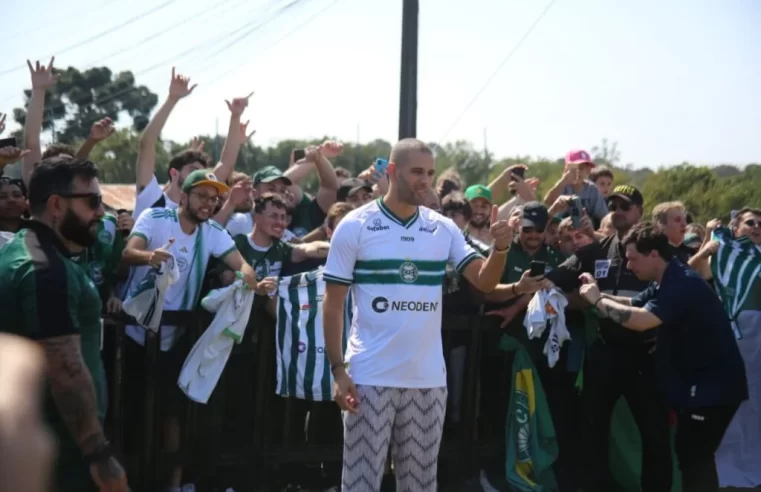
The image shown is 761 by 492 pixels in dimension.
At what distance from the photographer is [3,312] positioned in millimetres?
4117

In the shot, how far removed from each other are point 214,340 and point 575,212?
3.12 m

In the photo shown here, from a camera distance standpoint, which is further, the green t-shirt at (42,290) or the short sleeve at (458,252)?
the short sleeve at (458,252)

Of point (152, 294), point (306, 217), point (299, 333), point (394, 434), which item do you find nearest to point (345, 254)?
point (394, 434)

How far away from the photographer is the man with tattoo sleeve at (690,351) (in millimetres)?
6582

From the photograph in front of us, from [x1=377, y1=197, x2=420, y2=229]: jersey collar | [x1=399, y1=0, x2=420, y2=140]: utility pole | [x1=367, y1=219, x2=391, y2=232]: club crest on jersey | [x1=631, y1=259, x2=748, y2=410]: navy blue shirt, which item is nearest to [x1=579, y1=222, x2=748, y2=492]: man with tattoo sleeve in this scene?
[x1=631, y1=259, x2=748, y2=410]: navy blue shirt

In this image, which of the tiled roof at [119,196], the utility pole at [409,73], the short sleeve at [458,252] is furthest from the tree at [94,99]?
the short sleeve at [458,252]

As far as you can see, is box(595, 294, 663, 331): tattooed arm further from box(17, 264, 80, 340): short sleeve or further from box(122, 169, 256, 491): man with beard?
box(17, 264, 80, 340): short sleeve

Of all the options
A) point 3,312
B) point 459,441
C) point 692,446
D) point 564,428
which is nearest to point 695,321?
point 692,446

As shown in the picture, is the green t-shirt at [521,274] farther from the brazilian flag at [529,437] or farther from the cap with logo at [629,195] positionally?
the cap with logo at [629,195]

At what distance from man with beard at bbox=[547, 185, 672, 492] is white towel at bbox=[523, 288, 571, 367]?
241 mm

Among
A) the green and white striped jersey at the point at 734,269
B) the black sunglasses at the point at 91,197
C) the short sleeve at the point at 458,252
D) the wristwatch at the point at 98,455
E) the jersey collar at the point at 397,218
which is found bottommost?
the wristwatch at the point at 98,455

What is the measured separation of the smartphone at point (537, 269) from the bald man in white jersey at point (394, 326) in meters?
0.33

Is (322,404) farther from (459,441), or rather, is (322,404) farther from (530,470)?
(530,470)

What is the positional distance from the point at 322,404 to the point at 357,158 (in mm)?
41653
